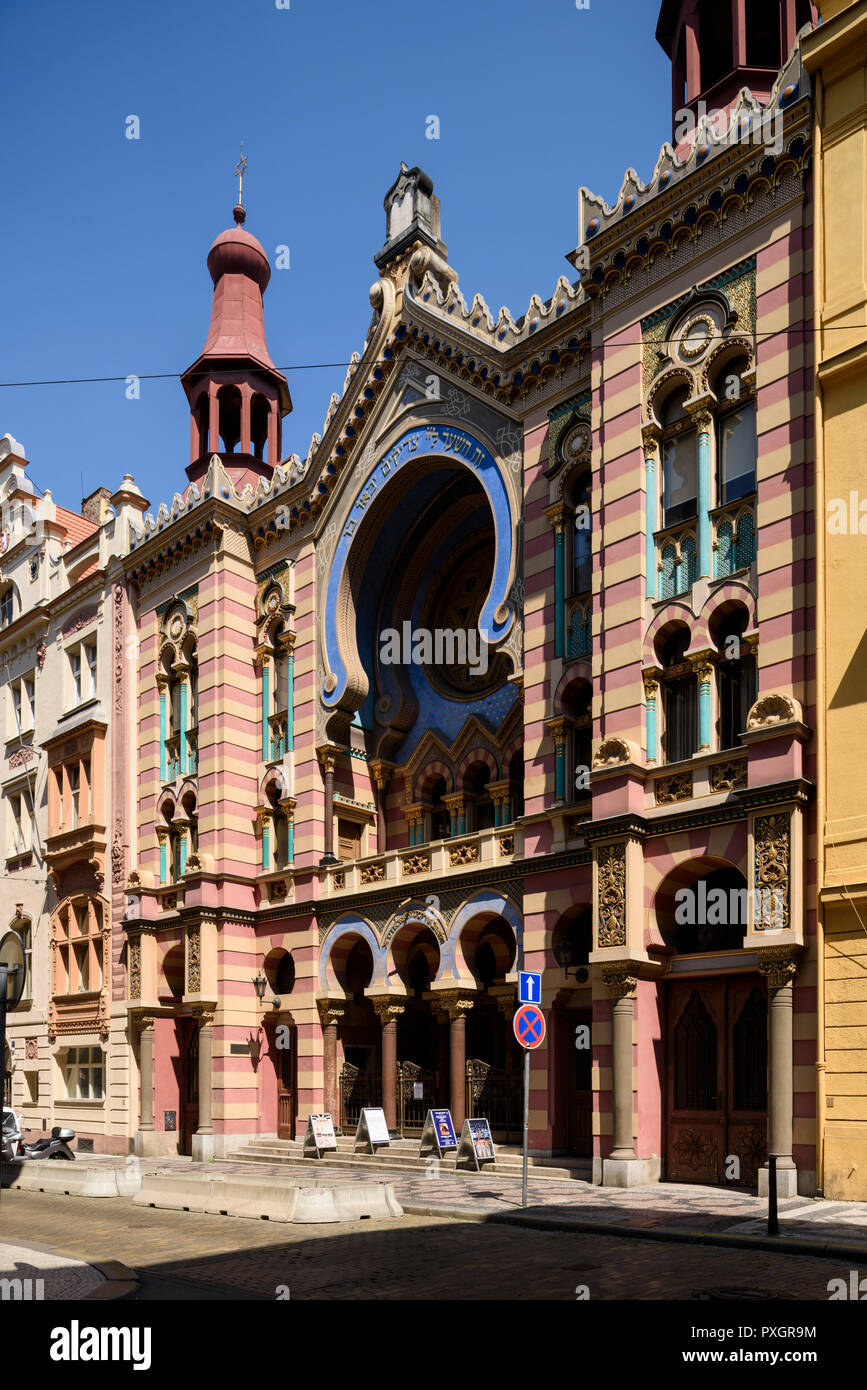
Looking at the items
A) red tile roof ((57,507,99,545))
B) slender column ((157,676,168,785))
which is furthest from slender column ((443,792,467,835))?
red tile roof ((57,507,99,545))

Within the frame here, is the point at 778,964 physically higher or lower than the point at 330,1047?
higher

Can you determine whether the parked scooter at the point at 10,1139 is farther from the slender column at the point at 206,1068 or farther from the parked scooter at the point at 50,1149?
the slender column at the point at 206,1068

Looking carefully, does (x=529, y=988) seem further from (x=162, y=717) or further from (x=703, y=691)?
(x=162, y=717)

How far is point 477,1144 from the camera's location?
2369cm

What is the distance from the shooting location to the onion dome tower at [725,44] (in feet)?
85.5

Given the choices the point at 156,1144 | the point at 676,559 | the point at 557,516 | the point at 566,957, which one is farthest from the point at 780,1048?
the point at 156,1144

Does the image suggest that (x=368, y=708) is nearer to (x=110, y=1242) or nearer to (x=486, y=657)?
(x=486, y=657)

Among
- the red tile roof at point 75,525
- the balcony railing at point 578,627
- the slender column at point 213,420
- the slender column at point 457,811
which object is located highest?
the slender column at point 213,420

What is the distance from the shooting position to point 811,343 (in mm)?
20984

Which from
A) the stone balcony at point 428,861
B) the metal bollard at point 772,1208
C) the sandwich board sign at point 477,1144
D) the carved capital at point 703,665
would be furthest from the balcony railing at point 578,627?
the metal bollard at point 772,1208

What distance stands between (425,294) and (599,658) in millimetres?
11273

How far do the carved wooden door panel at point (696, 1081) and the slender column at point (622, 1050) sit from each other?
1.05 m

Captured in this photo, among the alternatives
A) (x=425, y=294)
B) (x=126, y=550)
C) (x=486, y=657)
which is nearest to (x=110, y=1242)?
(x=486, y=657)

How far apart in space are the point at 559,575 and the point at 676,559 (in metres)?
3.21
